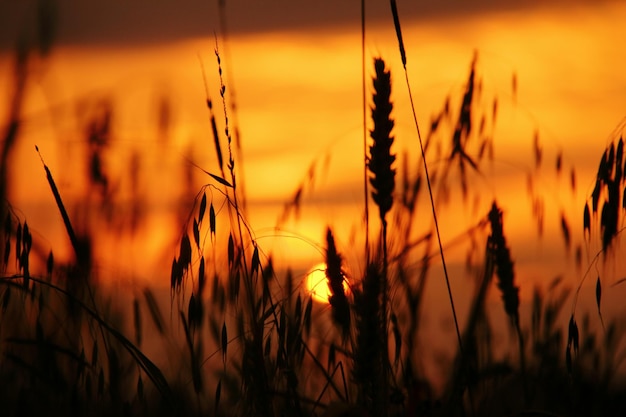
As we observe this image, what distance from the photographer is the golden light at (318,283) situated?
2.02 metres

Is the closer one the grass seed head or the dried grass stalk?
the dried grass stalk

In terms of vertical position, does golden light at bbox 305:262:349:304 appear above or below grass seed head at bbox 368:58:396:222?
below

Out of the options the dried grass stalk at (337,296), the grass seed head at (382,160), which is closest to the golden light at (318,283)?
the dried grass stalk at (337,296)

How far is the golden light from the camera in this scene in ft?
6.63

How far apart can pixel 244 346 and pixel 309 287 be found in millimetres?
380

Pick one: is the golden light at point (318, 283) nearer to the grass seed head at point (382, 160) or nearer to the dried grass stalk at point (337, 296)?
the dried grass stalk at point (337, 296)

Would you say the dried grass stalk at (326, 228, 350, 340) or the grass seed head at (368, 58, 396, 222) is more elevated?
the grass seed head at (368, 58, 396, 222)

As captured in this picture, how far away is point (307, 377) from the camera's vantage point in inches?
80.9

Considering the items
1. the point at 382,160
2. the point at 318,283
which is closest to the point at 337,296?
the point at 318,283

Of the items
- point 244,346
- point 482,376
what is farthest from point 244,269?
point 482,376

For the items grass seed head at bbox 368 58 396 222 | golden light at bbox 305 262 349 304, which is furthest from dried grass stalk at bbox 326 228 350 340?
grass seed head at bbox 368 58 396 222

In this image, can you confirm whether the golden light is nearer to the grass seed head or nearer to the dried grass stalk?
the dried grass stalk

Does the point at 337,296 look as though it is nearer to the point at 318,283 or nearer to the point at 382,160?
the point at 318,283

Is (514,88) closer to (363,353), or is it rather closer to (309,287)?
(309,287)
